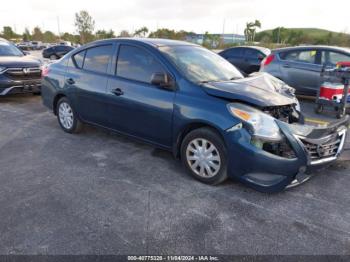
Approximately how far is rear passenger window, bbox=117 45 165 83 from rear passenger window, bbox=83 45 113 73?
0.27 m

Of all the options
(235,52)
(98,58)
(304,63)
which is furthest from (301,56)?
(98,58)

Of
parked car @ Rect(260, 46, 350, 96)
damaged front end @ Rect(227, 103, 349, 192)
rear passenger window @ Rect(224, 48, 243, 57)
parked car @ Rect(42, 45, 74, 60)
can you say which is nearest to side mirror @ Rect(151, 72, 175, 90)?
damaged front end @ Rect(227, 103, 349, 192)

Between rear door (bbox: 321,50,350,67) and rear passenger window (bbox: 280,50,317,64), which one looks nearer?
rear door (bbox: 321,50,350,67)

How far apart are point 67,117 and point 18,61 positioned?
11.7 ft

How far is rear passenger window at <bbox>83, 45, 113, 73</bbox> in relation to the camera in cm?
450

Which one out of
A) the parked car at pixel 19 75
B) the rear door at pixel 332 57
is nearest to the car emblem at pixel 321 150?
the rear door at pixel 332 57

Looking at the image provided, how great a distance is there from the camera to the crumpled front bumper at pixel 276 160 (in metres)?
3.05

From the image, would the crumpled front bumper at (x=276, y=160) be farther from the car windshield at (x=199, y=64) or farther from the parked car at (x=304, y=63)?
the parked car at (x=304, y=63)

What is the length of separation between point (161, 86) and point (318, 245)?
2336mm

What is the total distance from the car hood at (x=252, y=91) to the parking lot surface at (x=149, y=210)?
39.2 inches

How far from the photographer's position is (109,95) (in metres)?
4.36

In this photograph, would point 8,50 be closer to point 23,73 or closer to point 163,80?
point 23,73

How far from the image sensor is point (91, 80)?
462cm

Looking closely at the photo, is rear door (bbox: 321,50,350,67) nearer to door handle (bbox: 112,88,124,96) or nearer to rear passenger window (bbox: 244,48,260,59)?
rear passenger window (bbox: 244,48,260,59)
